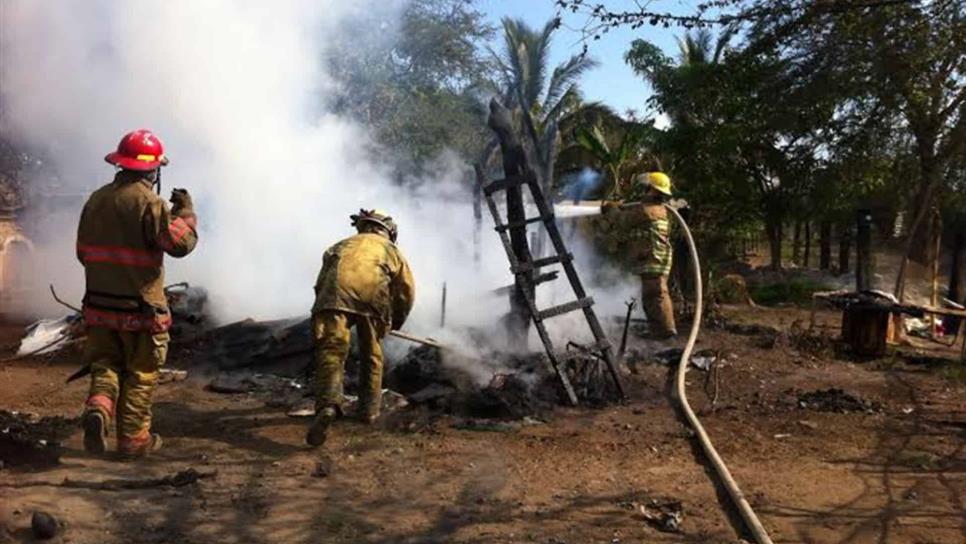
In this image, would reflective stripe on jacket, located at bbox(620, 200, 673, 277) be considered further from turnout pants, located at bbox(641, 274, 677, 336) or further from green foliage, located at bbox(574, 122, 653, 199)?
green foliage, located at bbox(574, 122, 653, 199)

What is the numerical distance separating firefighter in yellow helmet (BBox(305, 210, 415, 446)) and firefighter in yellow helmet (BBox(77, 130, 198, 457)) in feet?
3.21

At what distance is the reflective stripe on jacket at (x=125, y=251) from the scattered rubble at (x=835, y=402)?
4.92m

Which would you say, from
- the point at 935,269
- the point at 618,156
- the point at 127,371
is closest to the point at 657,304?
the point at 127,371

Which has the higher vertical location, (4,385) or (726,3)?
(726,3)

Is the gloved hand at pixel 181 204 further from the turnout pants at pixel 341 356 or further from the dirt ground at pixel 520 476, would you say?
the dirt ground at pixel 520 476

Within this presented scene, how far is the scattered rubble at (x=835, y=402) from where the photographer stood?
6727 mm

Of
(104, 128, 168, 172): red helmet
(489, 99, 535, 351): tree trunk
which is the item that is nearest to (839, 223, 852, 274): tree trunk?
(489, 99, 535, 351): tree trunk

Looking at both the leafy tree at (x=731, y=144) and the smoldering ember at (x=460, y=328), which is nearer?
the smoldering ember at (x=460, y=328)

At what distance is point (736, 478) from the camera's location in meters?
4.89

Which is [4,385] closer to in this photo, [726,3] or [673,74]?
[726,3]

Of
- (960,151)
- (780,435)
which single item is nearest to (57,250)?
(780,435)

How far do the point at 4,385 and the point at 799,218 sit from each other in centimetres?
1689

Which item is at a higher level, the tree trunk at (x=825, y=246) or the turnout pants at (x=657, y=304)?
the tree trunk at (x=825, y=246)

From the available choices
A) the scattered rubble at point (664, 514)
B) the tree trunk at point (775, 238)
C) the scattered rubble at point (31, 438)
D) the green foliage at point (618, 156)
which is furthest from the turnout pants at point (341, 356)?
the green foliage at point (618, 156)
